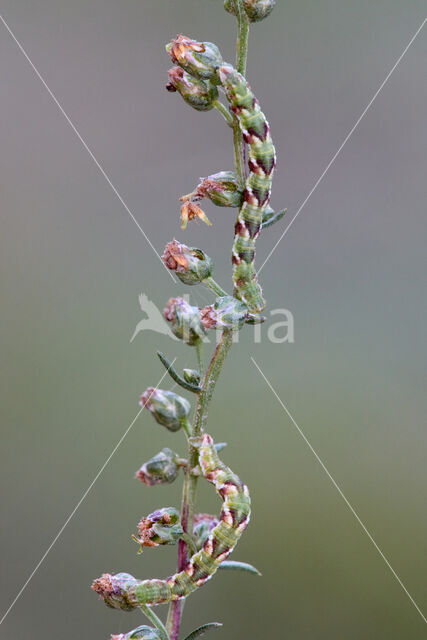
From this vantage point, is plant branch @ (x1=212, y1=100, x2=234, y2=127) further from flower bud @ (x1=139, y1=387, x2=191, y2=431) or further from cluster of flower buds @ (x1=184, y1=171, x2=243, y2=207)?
flower bud @ (x1=139, y1=387, x2=191, y2=431)

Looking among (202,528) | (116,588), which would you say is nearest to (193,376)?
(202,528)

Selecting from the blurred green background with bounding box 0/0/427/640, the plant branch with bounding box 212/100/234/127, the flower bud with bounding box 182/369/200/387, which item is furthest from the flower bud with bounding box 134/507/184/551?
the blurred green background with bounding box 0/0/427/640

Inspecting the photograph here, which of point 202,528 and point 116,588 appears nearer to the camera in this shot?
point 116,588

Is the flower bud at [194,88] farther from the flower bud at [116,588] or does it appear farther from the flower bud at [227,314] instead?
the flower bud at [116,588]

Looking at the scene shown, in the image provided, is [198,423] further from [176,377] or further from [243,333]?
[243,333]

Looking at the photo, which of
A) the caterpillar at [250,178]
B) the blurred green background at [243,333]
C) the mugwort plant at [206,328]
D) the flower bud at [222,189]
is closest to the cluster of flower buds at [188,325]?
the mugwort plant at [206,328]
